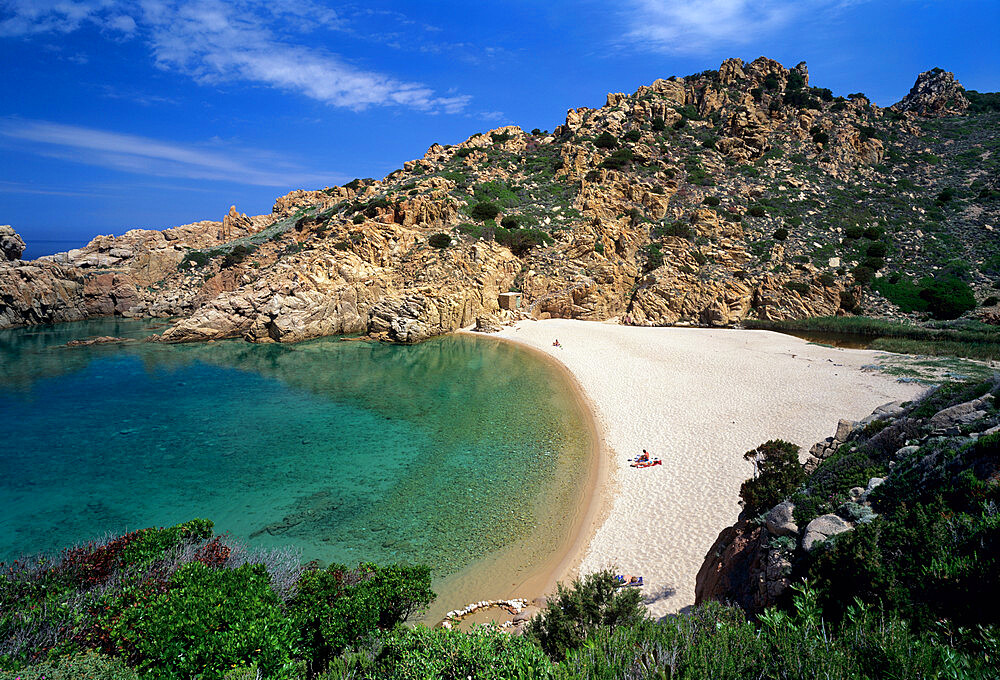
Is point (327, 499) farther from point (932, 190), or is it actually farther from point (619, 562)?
point (932, 190)

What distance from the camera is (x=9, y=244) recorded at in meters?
41.6

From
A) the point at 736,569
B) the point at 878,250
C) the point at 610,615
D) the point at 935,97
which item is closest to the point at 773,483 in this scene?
the point at 736,569

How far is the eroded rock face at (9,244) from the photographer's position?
4103 centimetres

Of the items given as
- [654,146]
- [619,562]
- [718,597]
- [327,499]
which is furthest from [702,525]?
[654,146]

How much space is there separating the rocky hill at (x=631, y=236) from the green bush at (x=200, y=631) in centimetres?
2795

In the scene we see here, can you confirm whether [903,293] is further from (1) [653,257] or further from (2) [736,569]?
(2) [736,569]

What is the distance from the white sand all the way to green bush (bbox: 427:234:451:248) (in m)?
14.7

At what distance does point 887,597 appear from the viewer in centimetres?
455

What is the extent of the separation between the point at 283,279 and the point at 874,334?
44.5 m

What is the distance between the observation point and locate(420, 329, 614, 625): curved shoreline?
8.87 m

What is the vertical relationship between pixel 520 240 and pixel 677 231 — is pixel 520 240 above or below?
below

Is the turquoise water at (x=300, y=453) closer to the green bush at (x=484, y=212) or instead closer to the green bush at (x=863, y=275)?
the green bush at (x=484, y=212)

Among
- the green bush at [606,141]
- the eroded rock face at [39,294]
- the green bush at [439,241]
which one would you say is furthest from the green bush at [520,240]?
the eroded rock face at [39,294]

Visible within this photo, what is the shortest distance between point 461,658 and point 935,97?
82960mm
